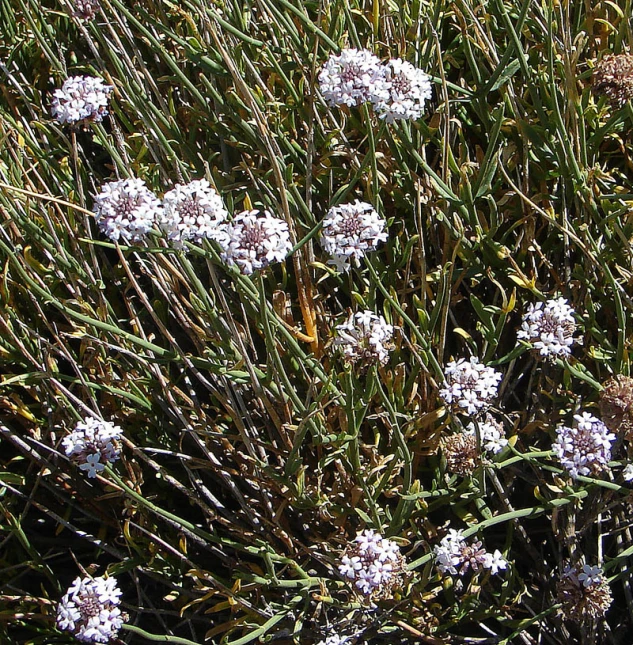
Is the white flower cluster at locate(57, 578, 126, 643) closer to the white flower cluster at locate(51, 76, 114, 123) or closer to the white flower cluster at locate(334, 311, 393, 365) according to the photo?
the white flower cluster at locate(334, 311, 393, 365)

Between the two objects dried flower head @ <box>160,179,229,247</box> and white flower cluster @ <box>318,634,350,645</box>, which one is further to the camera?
white flower cluster @ <box>318,634,350,645</box>

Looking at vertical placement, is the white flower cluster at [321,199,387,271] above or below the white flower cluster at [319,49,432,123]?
below

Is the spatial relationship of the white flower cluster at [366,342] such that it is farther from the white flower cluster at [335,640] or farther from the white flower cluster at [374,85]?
the white flower cluster at [335,640]

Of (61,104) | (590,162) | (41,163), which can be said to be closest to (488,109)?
(590,162)

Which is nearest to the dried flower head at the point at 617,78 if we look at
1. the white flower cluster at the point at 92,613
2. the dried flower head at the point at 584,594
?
the dried flower head at the point at 584,594

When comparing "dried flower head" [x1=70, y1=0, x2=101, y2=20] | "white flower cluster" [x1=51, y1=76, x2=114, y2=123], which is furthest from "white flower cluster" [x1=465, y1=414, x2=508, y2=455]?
"dried flower head" [x1=70, y1=0, x2=101, y2=20]

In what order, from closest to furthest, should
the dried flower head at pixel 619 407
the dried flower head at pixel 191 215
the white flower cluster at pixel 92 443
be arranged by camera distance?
the dried flower head at pixel 191 215 → the dried flower head at pixel 619 407 → the white flower cluster at pixel 92 443

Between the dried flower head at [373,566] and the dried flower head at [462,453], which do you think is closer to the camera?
the dried flower head at [373,566]

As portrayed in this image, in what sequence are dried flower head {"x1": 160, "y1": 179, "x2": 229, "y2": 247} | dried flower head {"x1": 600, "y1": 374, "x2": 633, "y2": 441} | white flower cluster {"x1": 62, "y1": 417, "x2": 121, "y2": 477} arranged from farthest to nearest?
white flower cluster {"x1": 62, "y1": 417, "x2": 121, "y2": 477}, dried flower head {"x1": 600, "y1": 374, "x2": 633, "y2": 441}, dried flower head {"x1": 160, "y1": 179, "x2": 229, "y2": 247}
